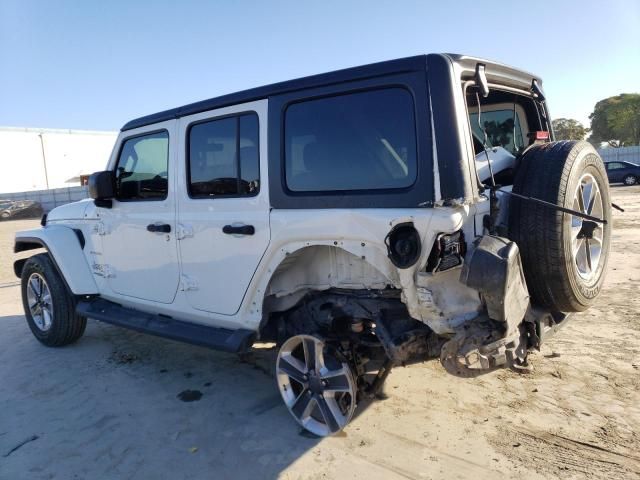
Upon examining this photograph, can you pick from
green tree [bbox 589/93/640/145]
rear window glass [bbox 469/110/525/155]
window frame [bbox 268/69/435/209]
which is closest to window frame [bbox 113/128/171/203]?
window frame [bbox 268/69/435/209]

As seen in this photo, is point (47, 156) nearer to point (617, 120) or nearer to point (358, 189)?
point (358, 189)

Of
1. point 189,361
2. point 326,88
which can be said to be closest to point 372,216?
point 326,88

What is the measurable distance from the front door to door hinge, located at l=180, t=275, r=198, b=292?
0.25ft

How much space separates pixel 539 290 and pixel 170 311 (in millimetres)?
2808

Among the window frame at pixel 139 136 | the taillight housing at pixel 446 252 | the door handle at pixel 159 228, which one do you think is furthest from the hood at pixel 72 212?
the taillight housing at pixel 446 252

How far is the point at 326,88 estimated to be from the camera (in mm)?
2914

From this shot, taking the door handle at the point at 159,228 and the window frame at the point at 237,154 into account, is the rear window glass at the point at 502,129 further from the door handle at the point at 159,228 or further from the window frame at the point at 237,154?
the door handle at the point at 159,228

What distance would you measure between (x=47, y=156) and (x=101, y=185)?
4996cm

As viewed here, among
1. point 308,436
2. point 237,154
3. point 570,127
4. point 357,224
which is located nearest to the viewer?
point 357,224

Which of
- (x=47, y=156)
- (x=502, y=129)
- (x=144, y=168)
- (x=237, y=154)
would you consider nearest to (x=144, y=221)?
(x=144, y=168)

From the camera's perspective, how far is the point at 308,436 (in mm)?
3191

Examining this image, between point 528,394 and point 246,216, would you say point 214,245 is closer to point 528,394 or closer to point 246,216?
point 246,216

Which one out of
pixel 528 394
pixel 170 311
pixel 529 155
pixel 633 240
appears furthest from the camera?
pixel 633 240

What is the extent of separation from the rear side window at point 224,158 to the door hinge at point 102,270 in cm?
141
